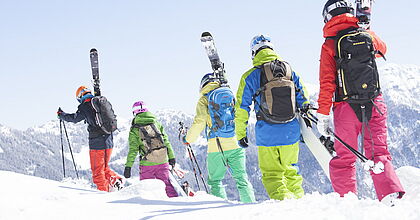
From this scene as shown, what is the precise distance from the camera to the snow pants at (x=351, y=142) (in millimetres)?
5023

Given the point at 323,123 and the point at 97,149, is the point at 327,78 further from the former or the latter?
the point at 97,149

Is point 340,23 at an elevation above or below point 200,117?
above

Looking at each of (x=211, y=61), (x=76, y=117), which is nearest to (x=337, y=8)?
(x=211, y=61)

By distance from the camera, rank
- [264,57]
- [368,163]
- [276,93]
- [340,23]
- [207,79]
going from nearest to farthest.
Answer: [368,163] → [340,23] → [276,93] → [264,57] → [207,79]

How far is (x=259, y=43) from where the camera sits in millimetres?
6199

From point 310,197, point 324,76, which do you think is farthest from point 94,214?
point 324,76

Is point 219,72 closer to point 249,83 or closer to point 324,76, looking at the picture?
point 249,83

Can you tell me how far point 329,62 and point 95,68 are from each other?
9351mm

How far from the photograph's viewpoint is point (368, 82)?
5.03m

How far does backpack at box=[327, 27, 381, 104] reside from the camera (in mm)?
4988

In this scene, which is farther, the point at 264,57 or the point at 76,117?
the point at 76,117

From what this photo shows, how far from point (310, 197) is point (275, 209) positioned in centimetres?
46

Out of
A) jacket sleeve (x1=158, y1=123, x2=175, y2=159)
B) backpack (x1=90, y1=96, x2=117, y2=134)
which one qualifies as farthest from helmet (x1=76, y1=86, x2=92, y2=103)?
jacket sleeve (x1=158, y1=123, x2=175, y2=159)

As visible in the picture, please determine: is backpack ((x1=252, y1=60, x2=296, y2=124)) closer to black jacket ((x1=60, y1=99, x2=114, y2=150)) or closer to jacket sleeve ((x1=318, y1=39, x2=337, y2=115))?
jacket sleeve ((x1=318, y1=39, x2=337, y2=115))
